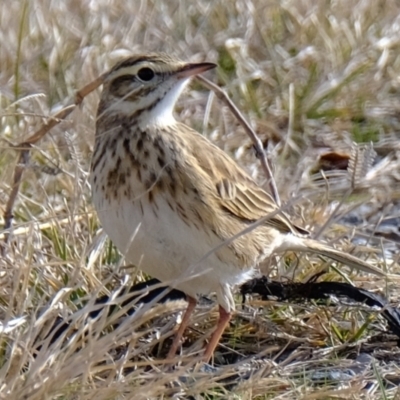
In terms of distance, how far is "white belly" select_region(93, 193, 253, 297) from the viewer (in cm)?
421

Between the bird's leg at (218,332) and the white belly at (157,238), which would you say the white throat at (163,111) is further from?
the bird's leg at (218,332)

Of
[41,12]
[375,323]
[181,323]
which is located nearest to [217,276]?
[181,323]

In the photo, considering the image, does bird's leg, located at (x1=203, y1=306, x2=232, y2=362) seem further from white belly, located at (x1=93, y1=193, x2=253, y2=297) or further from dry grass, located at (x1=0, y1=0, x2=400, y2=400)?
white belly, located at (x1=93, y1=193, x2=253, y2=297)

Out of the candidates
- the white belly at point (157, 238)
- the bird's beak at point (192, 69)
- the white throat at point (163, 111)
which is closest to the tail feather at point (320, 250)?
the white belly at point (157, 238)

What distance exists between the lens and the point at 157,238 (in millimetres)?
4215

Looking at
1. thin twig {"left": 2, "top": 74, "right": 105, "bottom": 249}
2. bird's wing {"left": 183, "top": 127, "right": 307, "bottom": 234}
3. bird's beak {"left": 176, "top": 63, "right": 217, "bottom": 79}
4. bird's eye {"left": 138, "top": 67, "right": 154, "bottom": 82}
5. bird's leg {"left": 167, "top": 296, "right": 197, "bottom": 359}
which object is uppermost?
bird's eye {"left": 138, "top": 67, "right": 154, "bottom": 82}

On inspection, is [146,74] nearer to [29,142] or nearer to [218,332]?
[29,142]

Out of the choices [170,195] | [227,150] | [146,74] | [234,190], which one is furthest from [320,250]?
[227,150]

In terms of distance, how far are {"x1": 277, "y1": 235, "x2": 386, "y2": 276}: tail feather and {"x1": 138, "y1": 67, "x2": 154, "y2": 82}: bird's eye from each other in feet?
3.00

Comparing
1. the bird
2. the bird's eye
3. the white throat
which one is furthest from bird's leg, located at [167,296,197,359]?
the bird's eye

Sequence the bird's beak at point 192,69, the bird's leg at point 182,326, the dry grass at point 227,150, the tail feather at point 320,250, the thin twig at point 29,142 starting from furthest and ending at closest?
the tail feather at point 320,250 → the thin twig at point 29,142 → the bird's leg at point 182,326 → the bird's beak at point 192,69 → the dry grass at point 227,150

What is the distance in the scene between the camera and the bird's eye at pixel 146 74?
4523 mm

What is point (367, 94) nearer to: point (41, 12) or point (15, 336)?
point (41, 12)

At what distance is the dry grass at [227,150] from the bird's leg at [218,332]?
6 cm
